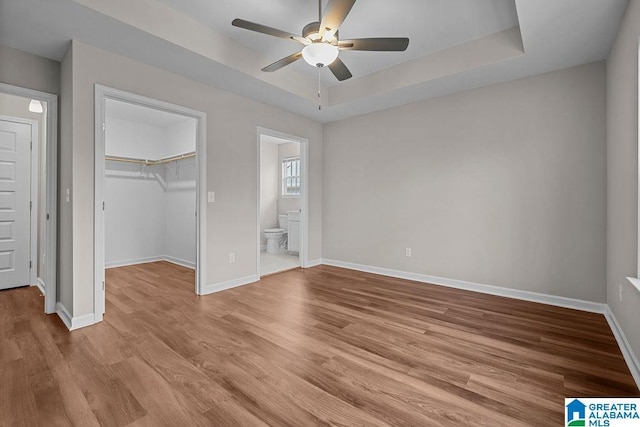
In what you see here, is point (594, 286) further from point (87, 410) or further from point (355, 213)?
point (87, 410)

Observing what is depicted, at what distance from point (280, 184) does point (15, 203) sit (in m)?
4.66

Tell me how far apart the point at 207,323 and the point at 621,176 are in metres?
3.59

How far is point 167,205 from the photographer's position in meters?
5.57

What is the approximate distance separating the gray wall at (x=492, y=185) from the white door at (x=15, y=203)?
435cm

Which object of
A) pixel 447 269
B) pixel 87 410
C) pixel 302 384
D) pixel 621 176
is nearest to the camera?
pixel 87 410

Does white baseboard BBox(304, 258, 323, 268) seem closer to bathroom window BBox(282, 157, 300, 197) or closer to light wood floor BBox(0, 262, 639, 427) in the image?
light wood floor BBox(0, 262, 639, 427)

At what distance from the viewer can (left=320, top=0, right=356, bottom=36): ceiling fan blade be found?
184 centimetres

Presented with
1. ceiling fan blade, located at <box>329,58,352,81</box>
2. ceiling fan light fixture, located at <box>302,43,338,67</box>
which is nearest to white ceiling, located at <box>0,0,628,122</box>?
ceiling fan blade, located at <box>329,58,352,81</box>

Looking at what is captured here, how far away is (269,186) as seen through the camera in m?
7.27

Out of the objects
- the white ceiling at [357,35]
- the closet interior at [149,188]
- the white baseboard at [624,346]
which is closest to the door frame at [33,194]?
the closet interior at [149,188]

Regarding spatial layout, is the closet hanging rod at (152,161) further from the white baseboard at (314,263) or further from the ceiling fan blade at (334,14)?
the ceiling fan blade at (334,14)

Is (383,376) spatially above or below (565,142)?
below

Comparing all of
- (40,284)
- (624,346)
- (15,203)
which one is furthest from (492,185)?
(15,203)

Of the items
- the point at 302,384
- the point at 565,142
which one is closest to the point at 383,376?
the point at 302,384
